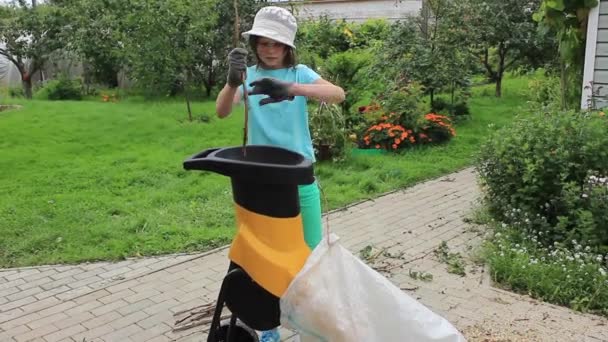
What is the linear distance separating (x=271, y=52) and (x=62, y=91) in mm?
13560

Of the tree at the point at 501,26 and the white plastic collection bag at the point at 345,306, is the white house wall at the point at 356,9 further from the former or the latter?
the white plastic collection bag at the point at 345,306

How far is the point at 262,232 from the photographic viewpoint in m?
2.07

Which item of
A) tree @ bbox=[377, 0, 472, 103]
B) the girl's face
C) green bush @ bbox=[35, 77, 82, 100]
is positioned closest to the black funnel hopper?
the girl's face

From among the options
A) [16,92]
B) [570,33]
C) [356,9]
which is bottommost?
[16,92]

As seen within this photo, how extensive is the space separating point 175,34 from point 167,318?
7903 mm

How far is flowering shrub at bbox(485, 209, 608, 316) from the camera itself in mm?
3498

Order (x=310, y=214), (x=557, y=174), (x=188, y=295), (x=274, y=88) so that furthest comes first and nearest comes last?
(x=557, y=174), (x=188, y=295), (x=310, y=214), (x=274, y=88)

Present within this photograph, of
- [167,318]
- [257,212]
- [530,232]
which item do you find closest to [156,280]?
[167,318]

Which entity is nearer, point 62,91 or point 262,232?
point 262,232

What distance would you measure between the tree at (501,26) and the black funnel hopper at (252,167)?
28.5 feet

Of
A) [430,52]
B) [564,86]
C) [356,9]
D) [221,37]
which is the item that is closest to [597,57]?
[564,86]

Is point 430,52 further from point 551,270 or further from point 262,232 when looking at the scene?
point 262,232

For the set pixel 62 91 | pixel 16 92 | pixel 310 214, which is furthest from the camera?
pixel 16 92

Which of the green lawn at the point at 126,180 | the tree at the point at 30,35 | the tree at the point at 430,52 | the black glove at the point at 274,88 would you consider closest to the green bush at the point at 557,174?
the green lawn at the point at 126,180
